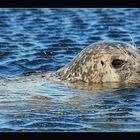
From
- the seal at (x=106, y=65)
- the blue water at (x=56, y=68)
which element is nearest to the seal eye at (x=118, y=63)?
the seal at (x=106, y=65)

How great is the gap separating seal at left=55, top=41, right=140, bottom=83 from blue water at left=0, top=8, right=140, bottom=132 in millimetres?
508

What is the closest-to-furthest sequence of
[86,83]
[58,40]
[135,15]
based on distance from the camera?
[86,83] → [58,40] → [135,15]

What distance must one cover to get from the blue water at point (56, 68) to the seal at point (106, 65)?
0.51 metres

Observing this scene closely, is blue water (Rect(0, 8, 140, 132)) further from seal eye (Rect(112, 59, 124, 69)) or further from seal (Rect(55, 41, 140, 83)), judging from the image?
seal eye (Rect(112, 59, 124, 69))

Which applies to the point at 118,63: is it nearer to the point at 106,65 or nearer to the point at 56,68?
the point at 106,65

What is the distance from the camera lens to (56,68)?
13172mm

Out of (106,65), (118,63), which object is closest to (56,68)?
(106,65)

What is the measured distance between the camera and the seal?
1155 centimetres

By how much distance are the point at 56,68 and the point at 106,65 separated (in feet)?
5.63

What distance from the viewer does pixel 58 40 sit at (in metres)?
16.5

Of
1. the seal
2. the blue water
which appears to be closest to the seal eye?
the seal
